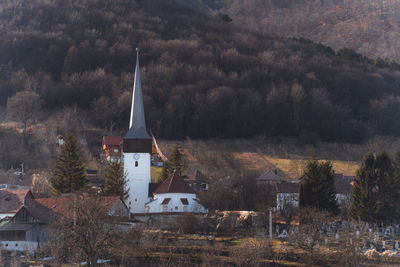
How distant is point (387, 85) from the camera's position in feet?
390

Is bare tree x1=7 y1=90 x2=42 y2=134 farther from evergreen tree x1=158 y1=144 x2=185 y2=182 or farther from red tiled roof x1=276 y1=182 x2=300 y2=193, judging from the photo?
red tiled roof x1=276 y1=182 x2=300 y2=193

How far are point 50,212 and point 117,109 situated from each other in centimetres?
5031

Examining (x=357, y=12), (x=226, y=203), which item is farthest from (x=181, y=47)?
(x=226, y=203)

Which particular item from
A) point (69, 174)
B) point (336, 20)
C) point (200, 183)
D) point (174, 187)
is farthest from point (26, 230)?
point (336, 20)

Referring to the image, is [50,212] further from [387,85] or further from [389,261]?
[387,85]

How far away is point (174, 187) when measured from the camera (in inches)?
2092

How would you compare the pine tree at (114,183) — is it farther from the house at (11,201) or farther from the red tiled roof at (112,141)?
the red tiled roof at (112,141)

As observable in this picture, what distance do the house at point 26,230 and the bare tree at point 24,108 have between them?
4005cm

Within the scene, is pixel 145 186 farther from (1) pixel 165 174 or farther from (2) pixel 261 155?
(2) pixel 261 155

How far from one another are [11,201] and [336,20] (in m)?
122

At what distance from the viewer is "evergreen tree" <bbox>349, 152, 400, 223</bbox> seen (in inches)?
1799

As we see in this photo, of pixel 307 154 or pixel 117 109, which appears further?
pixel 117 109

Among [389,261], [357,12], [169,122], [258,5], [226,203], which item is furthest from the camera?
[258,5]

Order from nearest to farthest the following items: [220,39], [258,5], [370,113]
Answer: [370,113] → [220,39] → [258,5]
